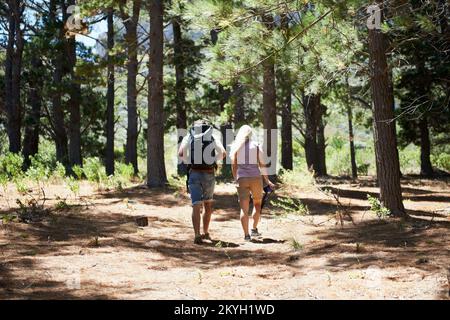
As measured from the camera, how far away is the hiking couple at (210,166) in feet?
24.0

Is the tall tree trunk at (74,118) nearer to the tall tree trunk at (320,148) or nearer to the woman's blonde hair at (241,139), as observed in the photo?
the tall tree trunk at (320,148)

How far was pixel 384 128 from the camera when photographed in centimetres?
827

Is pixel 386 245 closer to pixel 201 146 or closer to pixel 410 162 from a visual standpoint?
pixel 201 146

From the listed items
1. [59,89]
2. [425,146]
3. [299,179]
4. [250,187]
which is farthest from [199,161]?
[425,146]

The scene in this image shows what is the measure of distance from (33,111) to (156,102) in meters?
12.8

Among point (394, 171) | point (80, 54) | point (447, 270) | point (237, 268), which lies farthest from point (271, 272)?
point (80, 54)

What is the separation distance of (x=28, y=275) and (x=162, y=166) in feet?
27.5

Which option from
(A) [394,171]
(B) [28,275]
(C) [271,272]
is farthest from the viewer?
(A) [394,171]

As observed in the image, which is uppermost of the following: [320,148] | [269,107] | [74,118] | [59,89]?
[59,89]

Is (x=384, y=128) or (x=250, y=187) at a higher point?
(x=384, y=128)

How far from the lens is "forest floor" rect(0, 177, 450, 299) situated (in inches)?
184

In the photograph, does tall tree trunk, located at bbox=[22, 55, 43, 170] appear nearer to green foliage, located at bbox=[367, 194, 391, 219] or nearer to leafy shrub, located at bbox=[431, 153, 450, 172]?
green foliage, located at bbox=[367, 194, 391, 219]

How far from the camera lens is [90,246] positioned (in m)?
6.75

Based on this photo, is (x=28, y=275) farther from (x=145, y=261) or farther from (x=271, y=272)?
(x=271, y=272)
